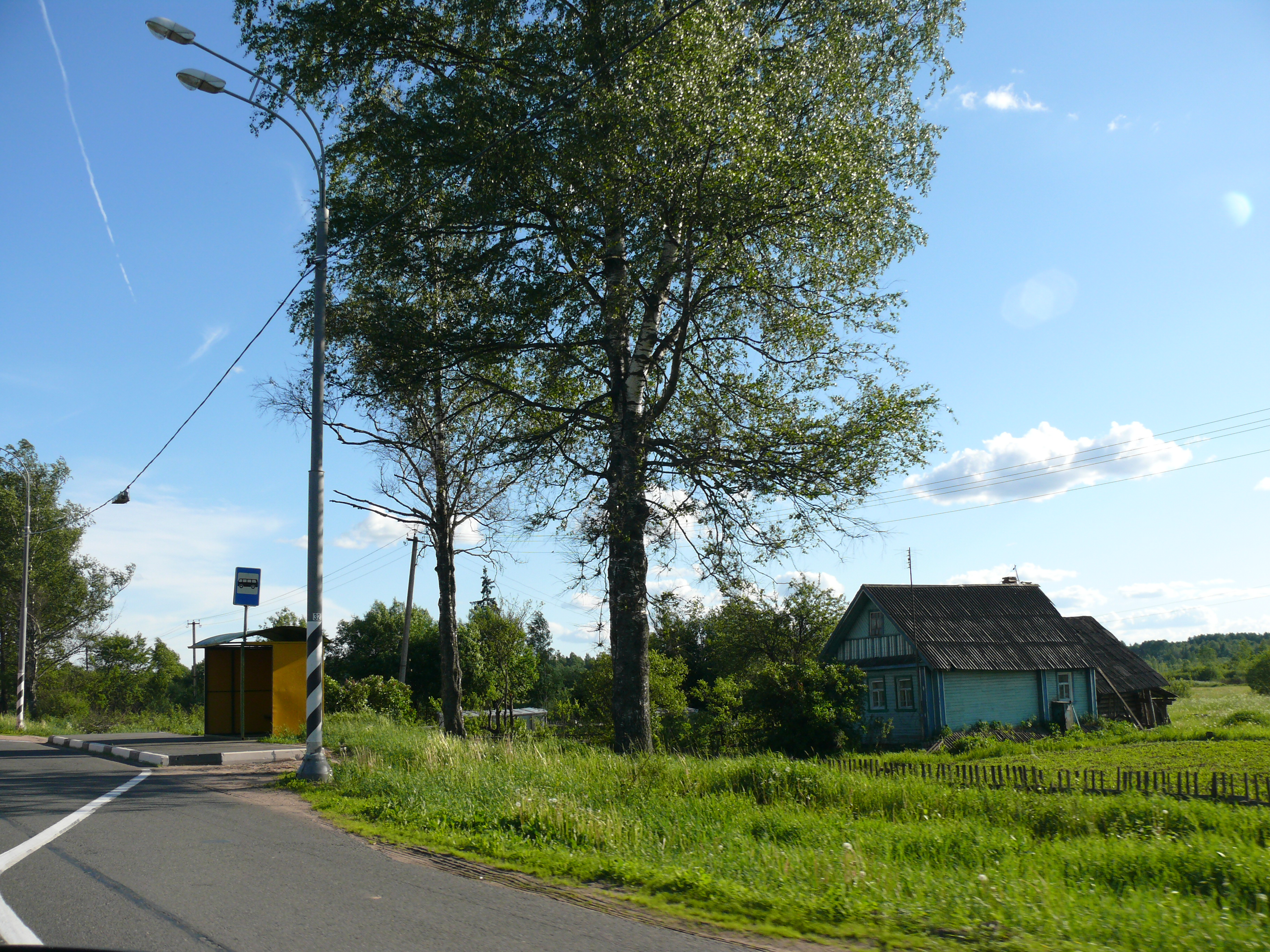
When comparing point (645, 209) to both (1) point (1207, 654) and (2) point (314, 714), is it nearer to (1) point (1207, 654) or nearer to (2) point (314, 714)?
(2) point (314, 714)

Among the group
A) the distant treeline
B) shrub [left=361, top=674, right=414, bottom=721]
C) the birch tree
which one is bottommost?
the distant treeline

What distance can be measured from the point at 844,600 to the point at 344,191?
45.0 metres

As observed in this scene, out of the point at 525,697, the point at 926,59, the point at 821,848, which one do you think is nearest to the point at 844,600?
the point at 525,697

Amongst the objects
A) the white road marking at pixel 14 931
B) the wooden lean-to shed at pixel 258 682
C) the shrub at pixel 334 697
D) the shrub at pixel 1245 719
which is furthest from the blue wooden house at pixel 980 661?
the white road marking at pixel 14 931

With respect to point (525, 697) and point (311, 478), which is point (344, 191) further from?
point (525, 697)

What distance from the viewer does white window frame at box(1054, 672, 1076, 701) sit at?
3691 centimetres

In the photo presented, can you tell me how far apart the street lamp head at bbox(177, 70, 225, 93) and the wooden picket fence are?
15.1m

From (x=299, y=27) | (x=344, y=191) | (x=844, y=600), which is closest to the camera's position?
(x=299, y=27)

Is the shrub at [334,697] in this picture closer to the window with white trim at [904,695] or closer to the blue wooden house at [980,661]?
the blue wooden house at [980,661]

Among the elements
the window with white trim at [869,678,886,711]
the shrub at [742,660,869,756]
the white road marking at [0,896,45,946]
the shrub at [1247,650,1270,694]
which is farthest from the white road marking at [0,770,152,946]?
the shrub at [1247,650,1270,694]

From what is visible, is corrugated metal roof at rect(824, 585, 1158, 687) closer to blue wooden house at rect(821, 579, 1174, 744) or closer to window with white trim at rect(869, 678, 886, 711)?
Answer: blue wooden house at rect(821, 579, 1174, 744)

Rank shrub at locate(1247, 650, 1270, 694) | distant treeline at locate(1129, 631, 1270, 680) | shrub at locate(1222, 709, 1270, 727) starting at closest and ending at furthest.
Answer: shrub at locate(1222, 709, 1270, 727) < shrub at locate(1247, 650, 1270, 694) < distant treeline at locate(1129, 631, 1270, 680)

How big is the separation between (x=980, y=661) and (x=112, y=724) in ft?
123

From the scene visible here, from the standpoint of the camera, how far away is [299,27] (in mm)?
14891
